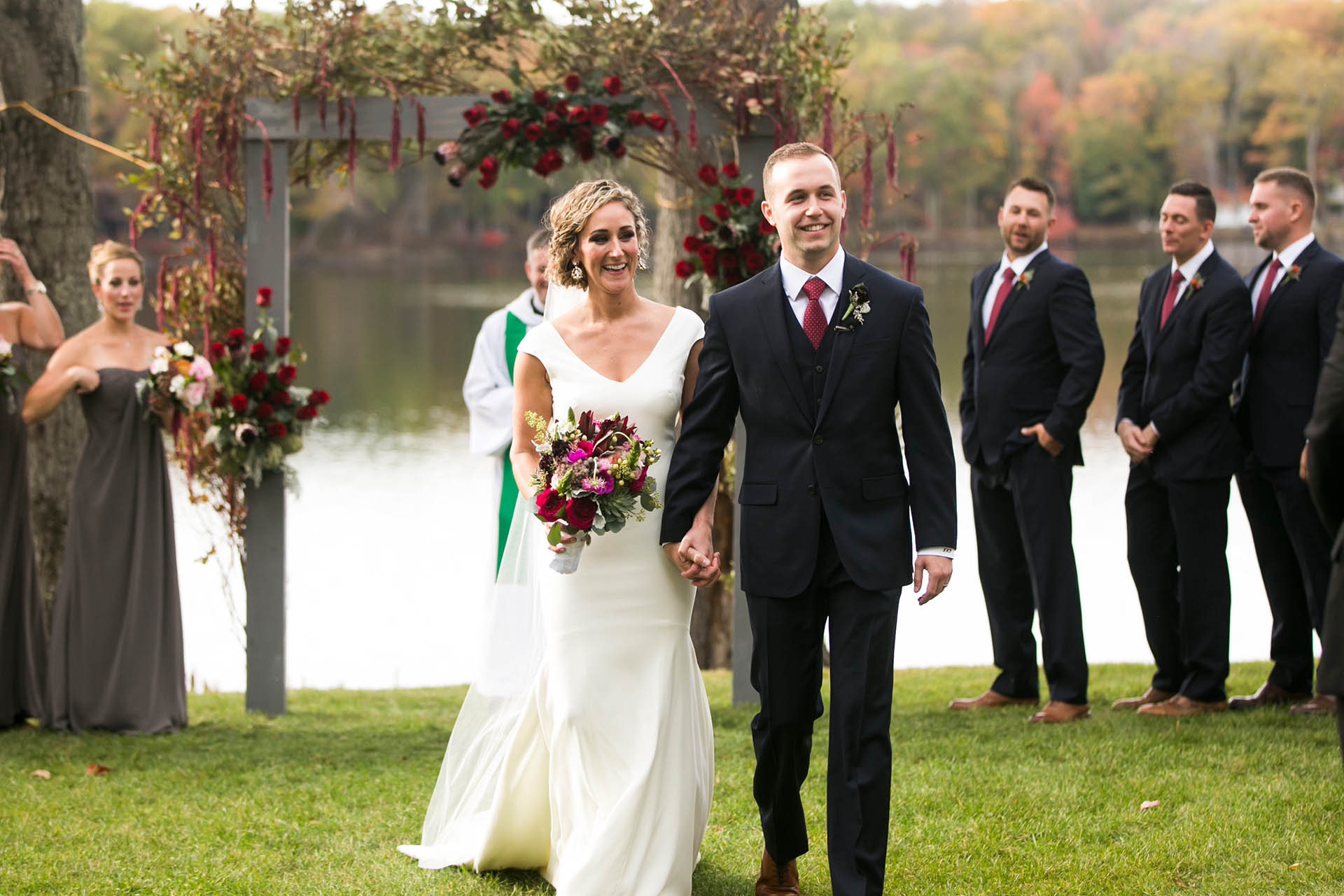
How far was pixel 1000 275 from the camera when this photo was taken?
21.8ft

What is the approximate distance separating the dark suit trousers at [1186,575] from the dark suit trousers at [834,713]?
294 centimetres

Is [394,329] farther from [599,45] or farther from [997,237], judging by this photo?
[599,45]

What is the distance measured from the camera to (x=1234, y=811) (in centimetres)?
494

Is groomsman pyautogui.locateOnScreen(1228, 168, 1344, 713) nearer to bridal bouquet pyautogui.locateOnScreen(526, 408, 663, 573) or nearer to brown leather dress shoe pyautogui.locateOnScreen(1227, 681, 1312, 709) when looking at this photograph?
brown leather dress shoe pyautogui.locateOnScreen(1227, 681, 1312, 709)

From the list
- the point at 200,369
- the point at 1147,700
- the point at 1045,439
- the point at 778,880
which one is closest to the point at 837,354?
the point at 778,880

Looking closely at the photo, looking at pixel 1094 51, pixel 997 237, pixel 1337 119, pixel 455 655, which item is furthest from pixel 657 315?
pixel 1094 51

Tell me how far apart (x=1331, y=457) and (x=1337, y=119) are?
142 feet

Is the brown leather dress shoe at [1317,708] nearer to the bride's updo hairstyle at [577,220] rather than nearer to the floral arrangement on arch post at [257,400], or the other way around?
the bride's updo hairstyle at [577,220]

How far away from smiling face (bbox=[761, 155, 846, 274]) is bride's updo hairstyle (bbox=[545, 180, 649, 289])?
20.7 inches

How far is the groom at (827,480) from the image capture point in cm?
393

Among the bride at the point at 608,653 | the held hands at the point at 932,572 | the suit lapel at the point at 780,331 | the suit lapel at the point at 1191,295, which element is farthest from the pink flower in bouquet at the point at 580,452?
the suit lapel at the point at 1191,295

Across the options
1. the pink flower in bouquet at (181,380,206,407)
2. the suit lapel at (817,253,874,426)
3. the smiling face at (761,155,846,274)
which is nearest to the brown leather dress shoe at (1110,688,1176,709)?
the suit lapel at (817,253,874,426)

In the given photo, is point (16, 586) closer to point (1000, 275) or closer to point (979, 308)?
point (979, 308)

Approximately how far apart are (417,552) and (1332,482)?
12.8m
